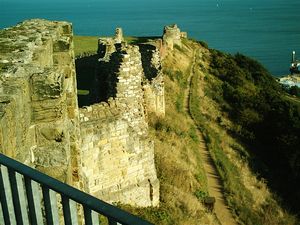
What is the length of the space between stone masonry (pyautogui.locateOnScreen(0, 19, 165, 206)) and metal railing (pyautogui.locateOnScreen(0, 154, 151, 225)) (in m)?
0.70

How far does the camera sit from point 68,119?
21.2 feet

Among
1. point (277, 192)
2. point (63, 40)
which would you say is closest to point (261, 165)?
point (277, 192)

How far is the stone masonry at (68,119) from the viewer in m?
4.40

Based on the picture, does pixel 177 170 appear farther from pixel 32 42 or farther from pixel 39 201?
pixel 39 201

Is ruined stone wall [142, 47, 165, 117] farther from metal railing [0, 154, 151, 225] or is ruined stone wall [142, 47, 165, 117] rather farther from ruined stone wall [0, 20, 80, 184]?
metal railing [0, 154, 151, 225]

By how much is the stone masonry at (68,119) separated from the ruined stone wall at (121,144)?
24mm

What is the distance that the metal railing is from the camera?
7.55 feet

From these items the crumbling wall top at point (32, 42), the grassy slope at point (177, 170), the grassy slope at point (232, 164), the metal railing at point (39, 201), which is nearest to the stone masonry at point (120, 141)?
the grassy slope at point (177, 170)

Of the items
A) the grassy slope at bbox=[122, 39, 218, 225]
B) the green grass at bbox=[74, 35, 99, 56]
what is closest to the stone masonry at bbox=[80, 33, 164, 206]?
the grassy slope at bbox=[122, 39, 218, 225]

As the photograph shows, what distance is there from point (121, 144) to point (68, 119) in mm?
4973

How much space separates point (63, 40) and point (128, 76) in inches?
186

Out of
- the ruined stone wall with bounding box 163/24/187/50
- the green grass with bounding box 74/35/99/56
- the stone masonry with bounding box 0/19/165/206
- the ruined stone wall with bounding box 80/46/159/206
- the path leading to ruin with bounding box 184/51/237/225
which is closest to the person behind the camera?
the stone masonry with bounding box 0/19/165/206

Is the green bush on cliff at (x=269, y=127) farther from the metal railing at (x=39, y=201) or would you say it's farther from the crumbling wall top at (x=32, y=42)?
the metal railing at (x=39, y=201)

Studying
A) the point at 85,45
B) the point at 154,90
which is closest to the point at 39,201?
the point at 154,90
